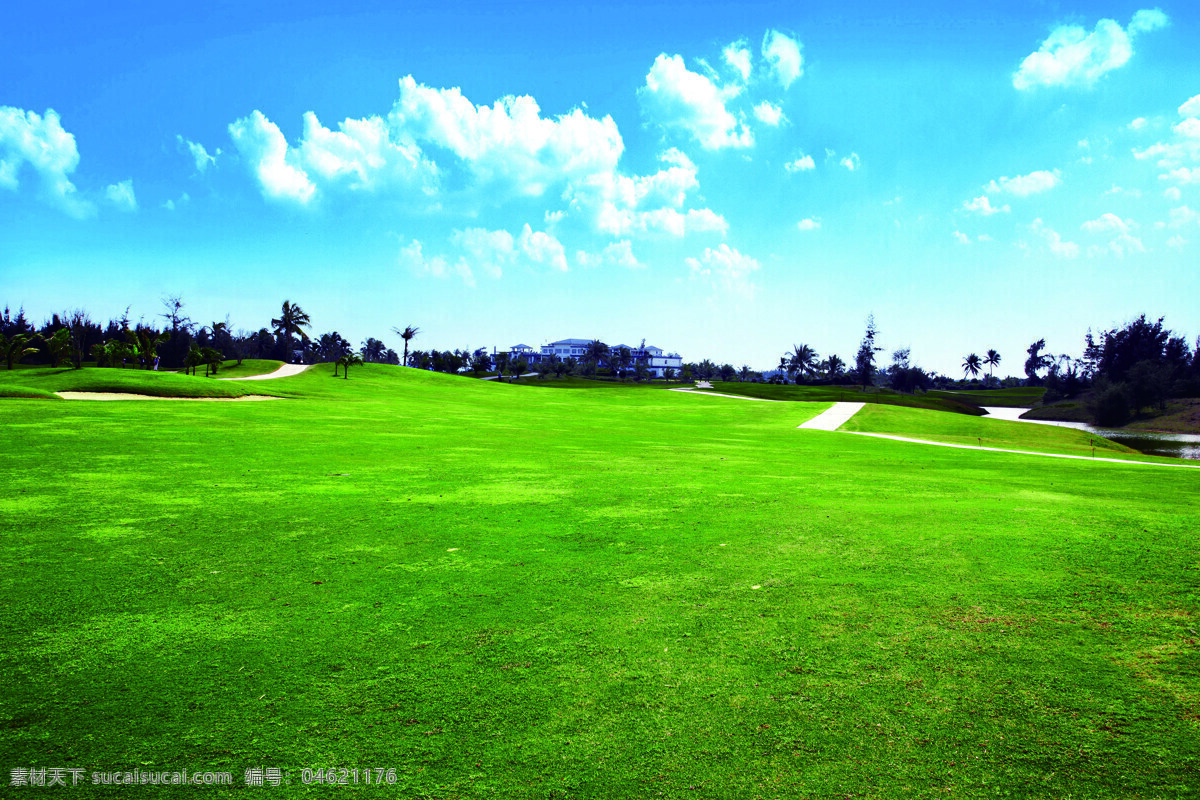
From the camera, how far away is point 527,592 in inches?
250

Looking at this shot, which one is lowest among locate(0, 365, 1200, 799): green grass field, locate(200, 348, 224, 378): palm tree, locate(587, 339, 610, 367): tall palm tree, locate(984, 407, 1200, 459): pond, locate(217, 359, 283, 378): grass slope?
locate(984, 407, 1200, 459): pond

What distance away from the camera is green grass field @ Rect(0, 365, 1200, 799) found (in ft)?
12.1

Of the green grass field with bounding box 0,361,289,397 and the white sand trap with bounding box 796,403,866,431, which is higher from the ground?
the green grass field with bounding box 0,361,289,397

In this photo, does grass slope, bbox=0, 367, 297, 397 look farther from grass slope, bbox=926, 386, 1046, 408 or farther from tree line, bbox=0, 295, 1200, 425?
grass slope, bbox=926, 386, 1046, 408

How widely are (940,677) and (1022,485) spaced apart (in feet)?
43.5

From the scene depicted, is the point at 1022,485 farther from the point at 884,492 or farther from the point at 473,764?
the point at 473,764

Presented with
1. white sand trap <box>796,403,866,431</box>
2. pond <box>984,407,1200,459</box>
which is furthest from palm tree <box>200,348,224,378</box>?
pond <box>984,407,1200,459</box>

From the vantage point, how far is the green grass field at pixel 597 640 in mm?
3686

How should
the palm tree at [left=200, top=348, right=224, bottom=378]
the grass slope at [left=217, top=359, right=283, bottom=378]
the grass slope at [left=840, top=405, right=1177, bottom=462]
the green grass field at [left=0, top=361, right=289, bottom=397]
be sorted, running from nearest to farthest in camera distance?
the green grass field at [left=0, top=361, right=289, bottom=397] < the grass slope at [left=840, top=405, right=1177, bottom=462] < the palm tree at [left=200, top=348, right=224, bottom=378] < the grass slope at [left=217, top=359, right=283, bottom=378]

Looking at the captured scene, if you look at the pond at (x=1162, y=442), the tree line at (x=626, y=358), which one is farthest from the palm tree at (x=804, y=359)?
the pond at (x=1162, y=442)

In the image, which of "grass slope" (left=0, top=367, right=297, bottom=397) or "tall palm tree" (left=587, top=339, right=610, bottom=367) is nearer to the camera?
"grass slope" (left=0, top=367, right=297, bottom=397)

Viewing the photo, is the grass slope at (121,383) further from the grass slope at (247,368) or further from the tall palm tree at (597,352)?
the tall palm tree at (597,352)

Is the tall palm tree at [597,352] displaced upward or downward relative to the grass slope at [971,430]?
upward

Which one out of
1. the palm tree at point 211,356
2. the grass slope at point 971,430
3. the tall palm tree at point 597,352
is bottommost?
the grass slope at point 971,430
